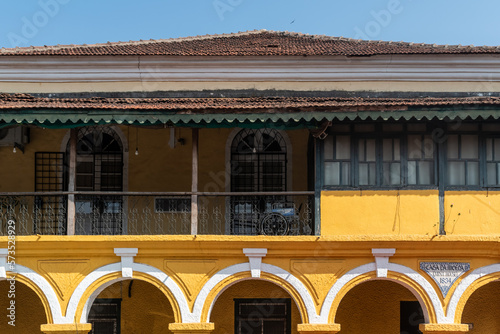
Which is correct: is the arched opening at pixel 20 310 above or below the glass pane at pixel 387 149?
below

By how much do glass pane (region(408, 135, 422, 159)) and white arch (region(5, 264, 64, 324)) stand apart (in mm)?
5715

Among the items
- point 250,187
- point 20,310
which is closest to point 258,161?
point 250,187

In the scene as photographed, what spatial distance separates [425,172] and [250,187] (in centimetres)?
315

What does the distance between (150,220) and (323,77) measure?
13.1ft

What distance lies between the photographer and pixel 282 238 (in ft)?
31.1

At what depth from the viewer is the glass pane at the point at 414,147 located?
9789mm

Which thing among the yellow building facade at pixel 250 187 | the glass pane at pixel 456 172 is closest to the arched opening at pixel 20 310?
the yellow building facade at pixel 250 187

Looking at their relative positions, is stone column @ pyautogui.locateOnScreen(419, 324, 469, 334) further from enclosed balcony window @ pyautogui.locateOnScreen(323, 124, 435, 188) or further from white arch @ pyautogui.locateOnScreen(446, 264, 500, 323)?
enclosed balcony window @ pyautogui.locateOnScreen(323, 124, 435, 188)

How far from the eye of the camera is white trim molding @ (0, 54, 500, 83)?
11531 millimetres

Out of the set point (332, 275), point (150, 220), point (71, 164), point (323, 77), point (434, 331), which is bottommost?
point (434, 331)

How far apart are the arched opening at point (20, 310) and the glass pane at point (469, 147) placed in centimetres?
750

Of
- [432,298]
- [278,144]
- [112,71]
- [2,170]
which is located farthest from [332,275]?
[2,170]

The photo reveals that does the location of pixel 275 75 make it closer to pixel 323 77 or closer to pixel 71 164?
pixel 323 77

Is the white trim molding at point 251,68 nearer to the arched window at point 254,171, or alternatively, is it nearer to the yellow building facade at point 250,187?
the yellow building facade at point 250,187
